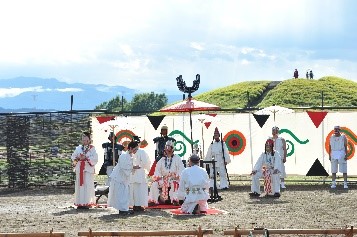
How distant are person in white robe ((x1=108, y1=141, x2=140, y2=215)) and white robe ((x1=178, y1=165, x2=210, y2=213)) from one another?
53.3 inches

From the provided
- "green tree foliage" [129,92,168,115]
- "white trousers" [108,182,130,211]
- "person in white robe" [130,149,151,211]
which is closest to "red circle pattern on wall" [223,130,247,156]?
"person in white robe" [130,149,151,211]

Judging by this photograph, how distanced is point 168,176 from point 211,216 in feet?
9.27

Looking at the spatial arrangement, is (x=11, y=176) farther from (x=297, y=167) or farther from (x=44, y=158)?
(x=297, y=167)

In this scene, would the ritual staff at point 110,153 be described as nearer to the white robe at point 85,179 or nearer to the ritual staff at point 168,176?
the white robe at point 85,179

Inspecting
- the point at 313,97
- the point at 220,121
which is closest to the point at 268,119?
the point at 220,121

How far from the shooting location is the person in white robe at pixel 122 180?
17.2 m

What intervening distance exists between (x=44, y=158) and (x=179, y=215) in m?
9.33

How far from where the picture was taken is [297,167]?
79.4 ft

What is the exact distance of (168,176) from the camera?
18625mm

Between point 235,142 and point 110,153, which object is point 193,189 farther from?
point 235,142

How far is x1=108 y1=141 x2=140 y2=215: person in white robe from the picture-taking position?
1723 cm

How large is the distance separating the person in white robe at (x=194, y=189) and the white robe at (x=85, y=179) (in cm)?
277

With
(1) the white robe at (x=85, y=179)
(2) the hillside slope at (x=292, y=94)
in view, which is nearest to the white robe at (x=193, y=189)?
(1) the white robe at (x=85, y=179)

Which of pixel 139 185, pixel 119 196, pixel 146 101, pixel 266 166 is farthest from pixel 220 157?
pixel 146 101
